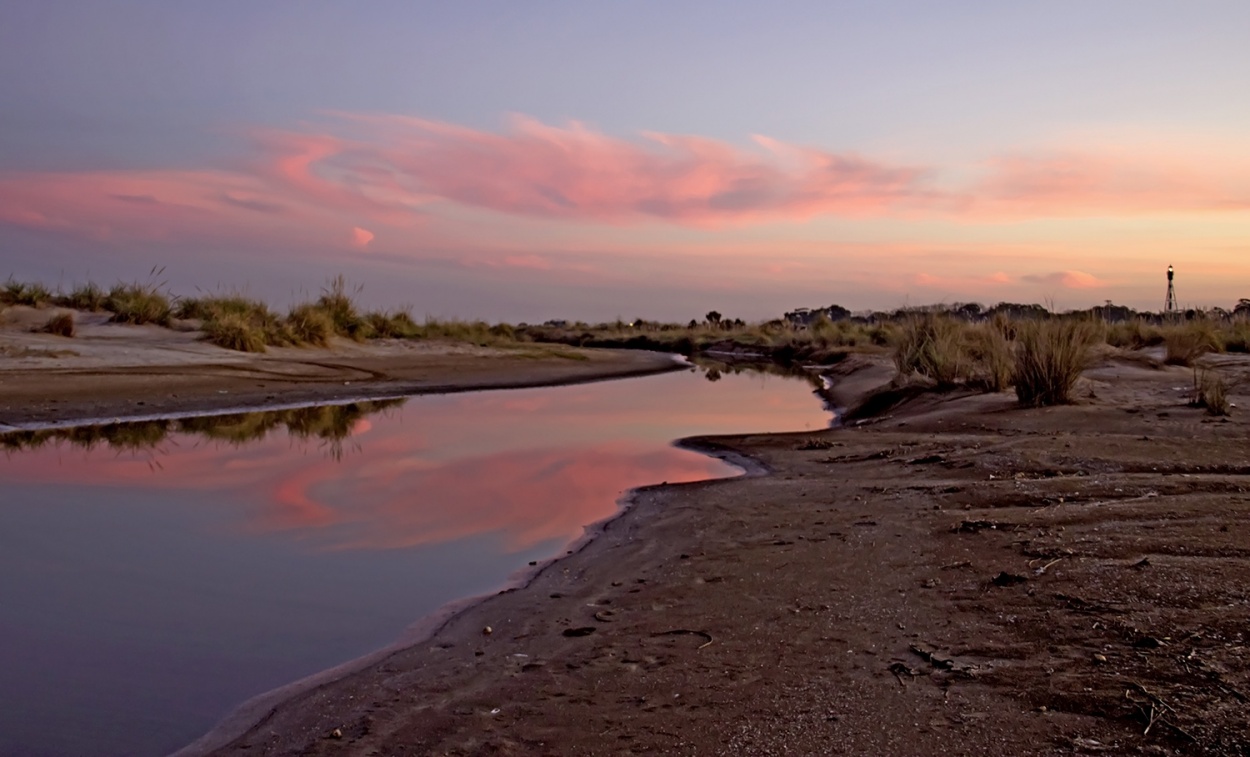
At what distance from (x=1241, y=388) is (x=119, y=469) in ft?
43.5

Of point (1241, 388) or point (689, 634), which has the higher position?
point (1241, 388)

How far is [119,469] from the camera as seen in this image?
9281mm

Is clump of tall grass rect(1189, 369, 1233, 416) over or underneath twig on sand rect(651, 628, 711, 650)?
over

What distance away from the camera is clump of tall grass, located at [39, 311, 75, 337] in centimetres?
1980

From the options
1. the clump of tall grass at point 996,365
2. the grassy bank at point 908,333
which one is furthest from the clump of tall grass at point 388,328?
the clump of tall grass at point 996,365

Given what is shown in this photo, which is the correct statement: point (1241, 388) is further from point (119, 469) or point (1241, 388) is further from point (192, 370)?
point (192, 370)

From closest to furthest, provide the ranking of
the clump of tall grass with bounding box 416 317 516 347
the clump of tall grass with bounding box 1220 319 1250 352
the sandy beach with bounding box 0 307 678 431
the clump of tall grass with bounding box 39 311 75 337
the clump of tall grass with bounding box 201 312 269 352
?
1. the sandy beach with bounding box 0 307 678 431
2. the clump of tall grass with bounding box 39 311 75 337
3. the clump of tall grass with bounding box 1220 319 1250 352
4. the clump of tall grass with bounding box 201 312 269 352
5. the clump of tall grass with bounding box 416 317 516 347

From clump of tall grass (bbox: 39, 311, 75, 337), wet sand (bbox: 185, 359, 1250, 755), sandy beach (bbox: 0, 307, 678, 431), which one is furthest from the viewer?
clump of tall grass (bbox: 39, 311, 75, 337)

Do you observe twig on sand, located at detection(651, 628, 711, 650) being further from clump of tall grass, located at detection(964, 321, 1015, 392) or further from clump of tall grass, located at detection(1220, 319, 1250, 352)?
clump of tall grass, located at detection(1220, 319, 1250, 352)

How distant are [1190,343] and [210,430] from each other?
17.3 metres

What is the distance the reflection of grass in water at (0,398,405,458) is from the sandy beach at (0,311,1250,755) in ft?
19.7

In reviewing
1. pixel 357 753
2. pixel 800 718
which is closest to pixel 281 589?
pixel 357 753

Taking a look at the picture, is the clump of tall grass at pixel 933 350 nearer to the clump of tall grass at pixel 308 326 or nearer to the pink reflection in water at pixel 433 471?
the pink reflection in water at pixel 433 471

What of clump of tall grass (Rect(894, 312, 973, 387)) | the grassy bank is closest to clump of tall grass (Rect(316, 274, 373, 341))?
the grassy bank
